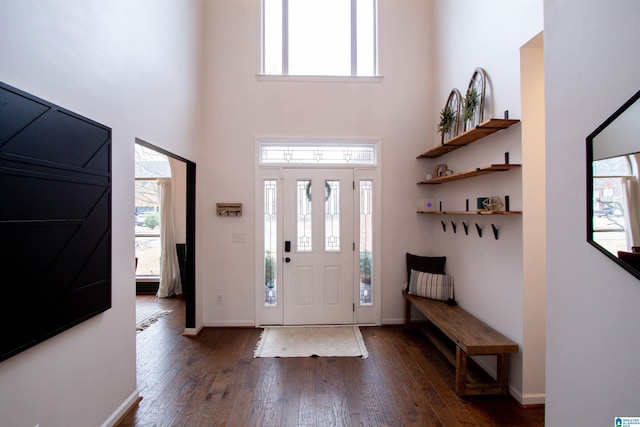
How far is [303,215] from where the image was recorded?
3.74 meters

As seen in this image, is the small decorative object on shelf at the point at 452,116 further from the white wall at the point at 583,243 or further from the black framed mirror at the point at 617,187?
the black framed mirror at the point at 617,187

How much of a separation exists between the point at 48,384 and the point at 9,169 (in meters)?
1.11

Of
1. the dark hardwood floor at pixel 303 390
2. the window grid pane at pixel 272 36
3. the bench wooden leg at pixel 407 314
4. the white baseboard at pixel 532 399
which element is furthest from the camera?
the window grid pane at pixel 272 36

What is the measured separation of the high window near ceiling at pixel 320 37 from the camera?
3.79 m

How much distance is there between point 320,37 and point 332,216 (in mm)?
2450

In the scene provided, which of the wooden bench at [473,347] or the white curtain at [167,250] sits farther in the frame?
the white curtain at [167,250]

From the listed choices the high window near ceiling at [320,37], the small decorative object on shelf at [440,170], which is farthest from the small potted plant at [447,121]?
the high window near ceiling at [320,37]

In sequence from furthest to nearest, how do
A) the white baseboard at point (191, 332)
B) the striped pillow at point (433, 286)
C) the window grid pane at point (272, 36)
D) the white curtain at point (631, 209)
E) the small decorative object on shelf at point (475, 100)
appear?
the window grid pane at point (272, 36) → the white baseboard at point (191, 332) → the striped pillow at point (433, 286) → the small decorative object on shelf at point (475, 100) → the white curtain at point (631, 209)

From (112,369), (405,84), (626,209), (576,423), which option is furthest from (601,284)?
(405,84)

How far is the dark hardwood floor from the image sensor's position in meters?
2.07

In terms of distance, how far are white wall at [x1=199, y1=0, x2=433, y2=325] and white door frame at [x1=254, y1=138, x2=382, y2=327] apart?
78 millimetres

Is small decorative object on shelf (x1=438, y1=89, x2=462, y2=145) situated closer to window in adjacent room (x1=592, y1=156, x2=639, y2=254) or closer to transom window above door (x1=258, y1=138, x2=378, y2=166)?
transom window above door (x1=258, y1=138, x2=378, y2=166)

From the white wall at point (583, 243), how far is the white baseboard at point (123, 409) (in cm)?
263

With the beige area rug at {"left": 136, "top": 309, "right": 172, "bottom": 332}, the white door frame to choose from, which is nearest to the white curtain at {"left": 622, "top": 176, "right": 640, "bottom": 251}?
the white door frame
